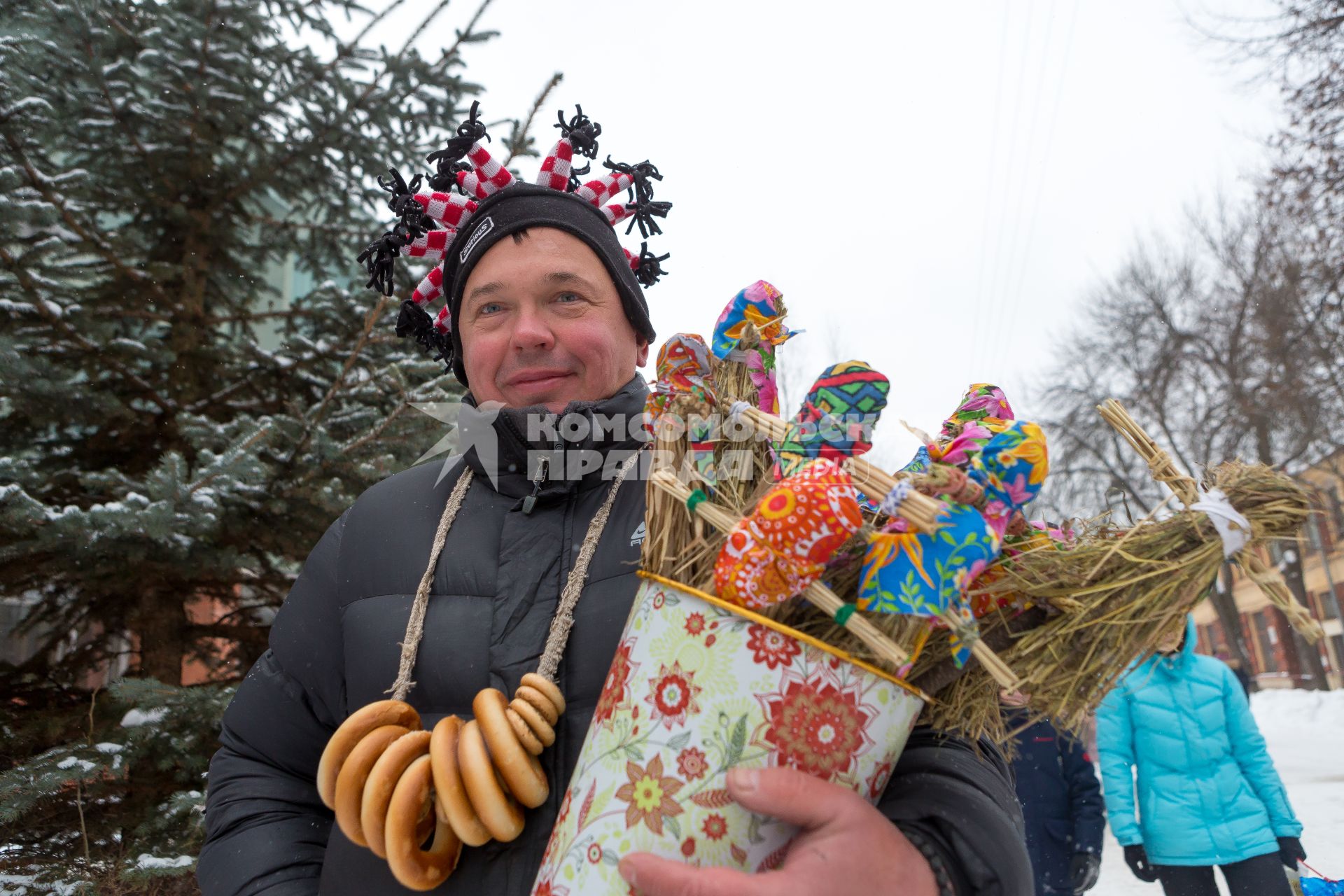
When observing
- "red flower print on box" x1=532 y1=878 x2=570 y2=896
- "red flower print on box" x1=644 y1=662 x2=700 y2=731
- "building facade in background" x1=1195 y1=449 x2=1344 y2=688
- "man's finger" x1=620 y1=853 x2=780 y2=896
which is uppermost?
"red flower print on box" x1=644 y1=662 x2=700 y2=731

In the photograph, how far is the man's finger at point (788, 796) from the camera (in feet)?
2.87

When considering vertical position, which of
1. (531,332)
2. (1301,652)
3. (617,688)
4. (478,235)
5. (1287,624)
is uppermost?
(478,235)

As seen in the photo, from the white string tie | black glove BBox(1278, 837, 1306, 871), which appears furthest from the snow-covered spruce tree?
black glove BBox(1278, 837, 1306, 871)

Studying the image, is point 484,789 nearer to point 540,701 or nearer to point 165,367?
point 540,701

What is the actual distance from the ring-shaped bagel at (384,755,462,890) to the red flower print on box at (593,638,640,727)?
26 cm

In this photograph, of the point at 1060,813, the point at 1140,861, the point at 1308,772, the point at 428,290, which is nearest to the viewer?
the point at 428,290

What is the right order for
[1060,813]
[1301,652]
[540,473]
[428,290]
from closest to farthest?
[540,473], [428,290], [1060,813], [1301,652]

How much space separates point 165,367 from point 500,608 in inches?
137

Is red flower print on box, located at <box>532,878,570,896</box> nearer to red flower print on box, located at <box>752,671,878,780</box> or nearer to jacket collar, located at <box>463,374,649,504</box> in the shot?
red flower print on box, located at <box>752,671,878,780</box>

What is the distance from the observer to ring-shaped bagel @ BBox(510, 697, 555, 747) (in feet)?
3.69

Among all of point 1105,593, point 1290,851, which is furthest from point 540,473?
point 1290,851

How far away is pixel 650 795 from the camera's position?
0.93m

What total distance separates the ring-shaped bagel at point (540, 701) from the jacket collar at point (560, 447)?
382 mm

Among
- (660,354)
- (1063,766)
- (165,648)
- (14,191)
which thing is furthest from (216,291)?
(1063,766)
